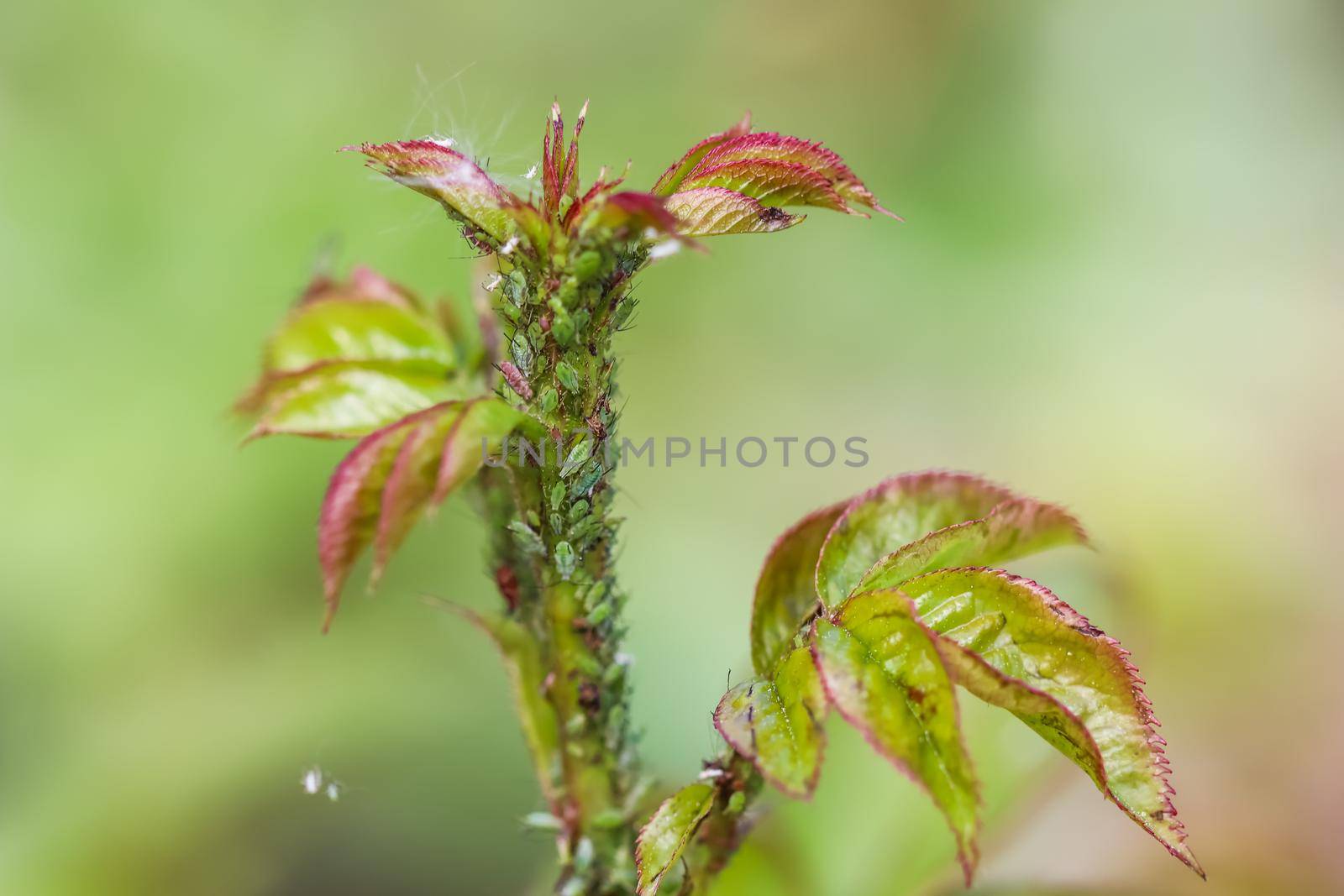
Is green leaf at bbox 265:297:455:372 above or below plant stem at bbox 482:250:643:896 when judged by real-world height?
above

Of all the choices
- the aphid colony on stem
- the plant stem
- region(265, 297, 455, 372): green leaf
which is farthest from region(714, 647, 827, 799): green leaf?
region(265, 297, 455, 372): green leaf

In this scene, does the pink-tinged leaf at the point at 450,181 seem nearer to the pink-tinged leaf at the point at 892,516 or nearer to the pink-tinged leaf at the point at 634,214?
the pink-tinged leaf at the point at 634,214

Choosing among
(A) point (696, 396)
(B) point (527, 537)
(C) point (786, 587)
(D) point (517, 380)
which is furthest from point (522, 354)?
(A) point (696, 396)

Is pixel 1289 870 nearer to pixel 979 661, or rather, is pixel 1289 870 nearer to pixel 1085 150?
pixel 979 661

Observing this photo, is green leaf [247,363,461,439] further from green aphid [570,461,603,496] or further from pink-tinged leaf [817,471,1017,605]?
pink-tinged leaf [817,471,1017,605]

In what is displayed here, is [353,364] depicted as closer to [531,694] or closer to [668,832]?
[531,694]

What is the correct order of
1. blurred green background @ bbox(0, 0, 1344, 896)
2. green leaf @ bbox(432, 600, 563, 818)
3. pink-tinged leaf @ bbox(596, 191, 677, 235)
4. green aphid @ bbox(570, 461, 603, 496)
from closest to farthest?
pink-tinged leaf @ bbox(596, 191, 677, 235), green aphid @ bbox(570, 461, 603, 496), green leaf @ bbox(432, 600, 563, 818), blurred green background @ bbox(0, 0, 1344, 896)

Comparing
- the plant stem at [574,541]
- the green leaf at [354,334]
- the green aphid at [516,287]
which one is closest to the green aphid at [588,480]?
the plant stem at [574,541]
